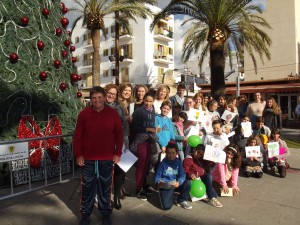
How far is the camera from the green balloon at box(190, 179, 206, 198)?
439cm

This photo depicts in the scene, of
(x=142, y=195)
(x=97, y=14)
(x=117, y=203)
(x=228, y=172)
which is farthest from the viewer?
(x=97, y=14)

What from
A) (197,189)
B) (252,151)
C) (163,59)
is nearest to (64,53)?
(197,189)

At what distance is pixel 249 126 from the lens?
644 centimetres

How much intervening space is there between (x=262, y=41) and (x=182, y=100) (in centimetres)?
1076

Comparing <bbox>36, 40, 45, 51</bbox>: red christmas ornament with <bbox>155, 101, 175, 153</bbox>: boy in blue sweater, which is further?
<bbox>36, 40, 45, 51</bbox>: red christmas ornament

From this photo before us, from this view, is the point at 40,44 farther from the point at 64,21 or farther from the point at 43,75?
the point at 64,21

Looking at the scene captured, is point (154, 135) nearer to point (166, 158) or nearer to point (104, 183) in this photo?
point (166, 158)

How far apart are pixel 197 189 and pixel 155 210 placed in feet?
2.32

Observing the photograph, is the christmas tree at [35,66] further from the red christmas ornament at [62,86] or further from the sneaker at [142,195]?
the sneaker at [142,195]

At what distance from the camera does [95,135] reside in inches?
140

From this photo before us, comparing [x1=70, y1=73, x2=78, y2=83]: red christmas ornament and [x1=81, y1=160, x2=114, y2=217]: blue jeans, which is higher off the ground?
[x1=70, y1=73, x2=78, y2=83]: red christmas ornament

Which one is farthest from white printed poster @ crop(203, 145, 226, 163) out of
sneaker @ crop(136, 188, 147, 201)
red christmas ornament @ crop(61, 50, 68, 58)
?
red christmas ornament @ crop(61, 50, 68, 58)

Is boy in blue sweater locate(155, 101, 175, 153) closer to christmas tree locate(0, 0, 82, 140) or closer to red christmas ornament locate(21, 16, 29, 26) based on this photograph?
christmas tree locate(0, 0, 82, 140)

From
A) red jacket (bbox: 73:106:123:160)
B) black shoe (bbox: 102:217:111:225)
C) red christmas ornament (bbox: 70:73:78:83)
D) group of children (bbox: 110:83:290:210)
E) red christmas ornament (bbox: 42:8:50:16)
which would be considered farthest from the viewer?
red christmas ornament (bbox: 70:73:78:83)
